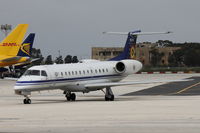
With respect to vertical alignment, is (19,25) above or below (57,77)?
above

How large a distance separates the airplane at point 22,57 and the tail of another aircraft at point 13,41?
974mm

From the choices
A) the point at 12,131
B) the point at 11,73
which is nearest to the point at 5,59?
the point at 11,73

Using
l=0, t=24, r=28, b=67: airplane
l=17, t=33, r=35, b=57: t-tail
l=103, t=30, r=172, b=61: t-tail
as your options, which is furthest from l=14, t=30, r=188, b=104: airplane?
l=17, t=33, r=35, b=57: t-tail

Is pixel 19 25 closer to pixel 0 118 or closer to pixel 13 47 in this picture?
pixel 13 47

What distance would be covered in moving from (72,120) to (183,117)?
13.0 feet

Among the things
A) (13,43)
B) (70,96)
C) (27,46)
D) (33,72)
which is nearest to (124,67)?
(70,96)

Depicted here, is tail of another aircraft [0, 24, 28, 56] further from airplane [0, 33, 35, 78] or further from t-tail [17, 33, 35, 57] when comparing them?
t-tail [17, 33, 35, 57]

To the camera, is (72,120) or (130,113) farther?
(130,113)

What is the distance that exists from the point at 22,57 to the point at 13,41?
7.53 feet

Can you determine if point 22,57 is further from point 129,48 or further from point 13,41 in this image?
point 129,48

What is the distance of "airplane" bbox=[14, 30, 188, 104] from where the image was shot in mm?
32000

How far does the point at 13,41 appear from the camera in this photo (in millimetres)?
71250

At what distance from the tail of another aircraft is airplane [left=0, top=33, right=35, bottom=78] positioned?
3.20ft

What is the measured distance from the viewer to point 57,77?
110ft
